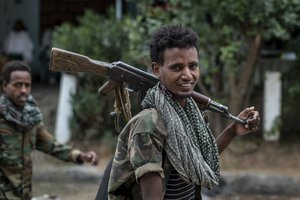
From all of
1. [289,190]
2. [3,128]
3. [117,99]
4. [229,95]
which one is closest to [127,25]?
[229,95]

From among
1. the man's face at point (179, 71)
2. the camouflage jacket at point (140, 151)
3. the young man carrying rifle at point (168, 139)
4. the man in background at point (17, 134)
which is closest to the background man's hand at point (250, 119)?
the young man carrying rifle at point (168, 139)

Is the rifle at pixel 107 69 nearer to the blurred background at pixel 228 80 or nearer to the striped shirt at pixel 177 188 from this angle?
the striped shirt at pixel 177 188

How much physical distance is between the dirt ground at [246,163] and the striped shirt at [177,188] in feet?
14.5

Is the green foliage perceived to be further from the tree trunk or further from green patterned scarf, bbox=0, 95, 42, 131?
green patterned scarf, bbox=0, 95, 42, 131

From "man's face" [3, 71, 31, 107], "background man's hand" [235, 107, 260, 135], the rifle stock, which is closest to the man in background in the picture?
"man's face" [3, 71, 31, 107]

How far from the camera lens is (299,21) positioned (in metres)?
7.59

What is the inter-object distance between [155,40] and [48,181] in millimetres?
5687

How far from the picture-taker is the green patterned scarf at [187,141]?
2.47m

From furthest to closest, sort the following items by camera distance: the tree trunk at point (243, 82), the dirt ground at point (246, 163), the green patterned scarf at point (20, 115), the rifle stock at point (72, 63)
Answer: the tree trunk at point (243, 82), the dirt ground at point (246, 163), the green patterned scarf at point (20, 115), the rifle stock at point (72, 63)

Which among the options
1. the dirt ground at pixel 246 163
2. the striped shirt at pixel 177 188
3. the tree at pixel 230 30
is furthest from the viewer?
the dirt ground at pixel 246 163

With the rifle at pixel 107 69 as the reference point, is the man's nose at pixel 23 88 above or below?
below

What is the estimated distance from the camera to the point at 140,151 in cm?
245

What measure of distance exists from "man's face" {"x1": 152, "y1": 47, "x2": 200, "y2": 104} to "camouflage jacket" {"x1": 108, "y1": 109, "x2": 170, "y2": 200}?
0.45 ft

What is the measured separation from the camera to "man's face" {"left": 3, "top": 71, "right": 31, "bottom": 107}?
13.9ft
